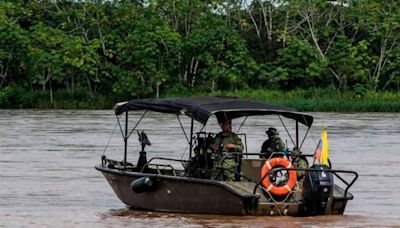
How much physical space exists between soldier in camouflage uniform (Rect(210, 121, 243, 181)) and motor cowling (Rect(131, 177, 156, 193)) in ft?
3.18

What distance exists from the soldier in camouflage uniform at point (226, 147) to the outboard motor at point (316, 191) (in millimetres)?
1070

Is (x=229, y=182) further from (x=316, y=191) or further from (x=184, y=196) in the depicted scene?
(x=316, y=191)

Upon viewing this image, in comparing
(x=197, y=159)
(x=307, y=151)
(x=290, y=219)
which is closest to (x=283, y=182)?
(x=290, y=219)

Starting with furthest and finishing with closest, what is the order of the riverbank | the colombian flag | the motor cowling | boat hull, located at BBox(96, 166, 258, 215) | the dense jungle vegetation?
the dense jungle vegetation < the riverbank < the motor cowling < the colombian flag < boat hull, located at BBox(96, 166, 258, 215)

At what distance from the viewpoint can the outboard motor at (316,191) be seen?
50.3ft

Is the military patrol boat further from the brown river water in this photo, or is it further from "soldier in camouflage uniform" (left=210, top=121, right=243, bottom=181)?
the brown river water

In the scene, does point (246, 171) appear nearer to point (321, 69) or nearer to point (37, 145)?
point (37, 145)

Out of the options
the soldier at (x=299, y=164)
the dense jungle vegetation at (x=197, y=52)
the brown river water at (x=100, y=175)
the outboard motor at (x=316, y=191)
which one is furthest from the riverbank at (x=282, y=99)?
the outboard motor at (x=316, y=191)

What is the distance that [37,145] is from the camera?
95.3ft

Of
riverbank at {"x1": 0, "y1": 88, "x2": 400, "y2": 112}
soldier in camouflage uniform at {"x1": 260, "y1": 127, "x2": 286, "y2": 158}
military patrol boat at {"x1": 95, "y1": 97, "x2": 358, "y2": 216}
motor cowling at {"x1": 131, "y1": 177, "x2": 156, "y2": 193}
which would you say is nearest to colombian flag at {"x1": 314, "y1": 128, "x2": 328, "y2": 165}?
military patrol boat at {"x1": 95, "y1": 97, "x2": 358, "y2": 216}

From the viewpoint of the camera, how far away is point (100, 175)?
2230cm

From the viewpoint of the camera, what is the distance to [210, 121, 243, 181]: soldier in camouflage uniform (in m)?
15.9

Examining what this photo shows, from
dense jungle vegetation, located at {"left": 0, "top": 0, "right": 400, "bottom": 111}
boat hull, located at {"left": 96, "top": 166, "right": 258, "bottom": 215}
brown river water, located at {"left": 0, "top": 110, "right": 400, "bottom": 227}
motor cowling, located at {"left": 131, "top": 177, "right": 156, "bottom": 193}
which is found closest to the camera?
boat hull, located at {"left": 96, "top": 166, "right": 258, "bottom": 215}

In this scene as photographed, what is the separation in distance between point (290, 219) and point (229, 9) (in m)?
43.6
